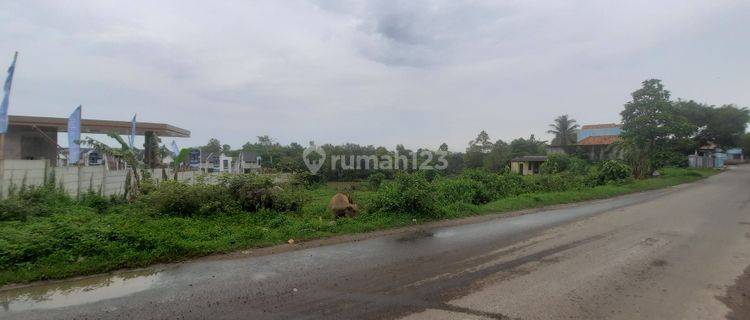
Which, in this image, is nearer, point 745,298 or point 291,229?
point 745,298

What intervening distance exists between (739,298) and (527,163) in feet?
130

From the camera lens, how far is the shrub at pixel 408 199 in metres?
10.2

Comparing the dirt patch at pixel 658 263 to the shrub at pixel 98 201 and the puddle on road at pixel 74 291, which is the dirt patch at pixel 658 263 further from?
the shrub at pixel 98 201

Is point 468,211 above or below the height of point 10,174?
below

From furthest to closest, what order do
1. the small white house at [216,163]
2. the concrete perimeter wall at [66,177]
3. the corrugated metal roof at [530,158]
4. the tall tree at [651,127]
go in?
the corrugated metal roof at [530,158]
the small white house at [216,163]
the tall tree at [651,127]
the concrete perimeter wall at [66,177]

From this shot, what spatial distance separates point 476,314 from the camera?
4.00m

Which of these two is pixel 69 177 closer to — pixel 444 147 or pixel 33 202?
pixel 33 202

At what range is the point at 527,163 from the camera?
4206cm

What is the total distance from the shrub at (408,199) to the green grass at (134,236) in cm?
40

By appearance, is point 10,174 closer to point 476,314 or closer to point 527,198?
point 476,314

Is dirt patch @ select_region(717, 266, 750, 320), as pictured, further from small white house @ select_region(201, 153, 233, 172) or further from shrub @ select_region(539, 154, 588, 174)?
small white house @ select_region(201, 153, 233, 172)

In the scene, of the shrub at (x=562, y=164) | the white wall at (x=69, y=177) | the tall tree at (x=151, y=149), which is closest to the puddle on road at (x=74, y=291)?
the white wall at (x=69, y=177)

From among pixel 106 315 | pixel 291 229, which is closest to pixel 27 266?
pixel 106 315

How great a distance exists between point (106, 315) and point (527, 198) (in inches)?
530
